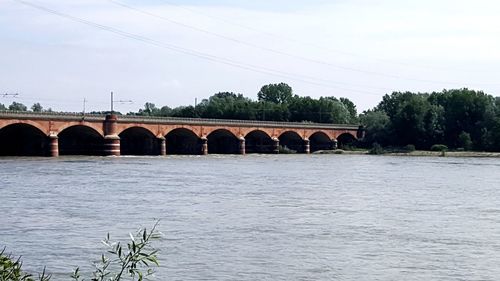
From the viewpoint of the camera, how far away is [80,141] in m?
95.7

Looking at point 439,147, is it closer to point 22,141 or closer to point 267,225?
point 22,141

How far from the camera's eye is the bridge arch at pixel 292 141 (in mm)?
124325

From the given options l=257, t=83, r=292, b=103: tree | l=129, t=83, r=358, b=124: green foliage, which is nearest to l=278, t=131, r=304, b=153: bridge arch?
l=129, t=83, r=358, b=124: green foliage

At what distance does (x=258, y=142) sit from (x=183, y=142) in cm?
1662

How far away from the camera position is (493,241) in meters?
26.5

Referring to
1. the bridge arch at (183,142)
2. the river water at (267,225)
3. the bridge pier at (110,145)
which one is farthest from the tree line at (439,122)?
the river water at (267,225)

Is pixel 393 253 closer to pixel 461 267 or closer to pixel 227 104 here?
pixel 461 267

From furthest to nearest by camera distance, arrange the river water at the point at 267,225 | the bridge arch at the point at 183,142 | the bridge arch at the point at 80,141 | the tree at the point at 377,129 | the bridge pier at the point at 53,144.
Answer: the tree at the point at 377,129 < the bridge arch at the point at 183,142 < the bridge arch at the point at 80,141 < the bridge pier at the point at 53,144 < the river water at the point at 267,225

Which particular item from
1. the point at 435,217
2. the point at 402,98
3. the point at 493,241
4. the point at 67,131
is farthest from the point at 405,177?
the point at 402,98

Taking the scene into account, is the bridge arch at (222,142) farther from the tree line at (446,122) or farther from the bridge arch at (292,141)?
the tree line at (446,122)

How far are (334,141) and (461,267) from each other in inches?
4290

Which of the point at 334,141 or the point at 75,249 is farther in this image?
the point at 334,141

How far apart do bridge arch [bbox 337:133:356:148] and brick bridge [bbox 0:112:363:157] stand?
20 cm

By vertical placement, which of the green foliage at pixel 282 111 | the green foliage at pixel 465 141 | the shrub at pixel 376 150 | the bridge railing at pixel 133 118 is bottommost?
the shrub at pixel 376 150
